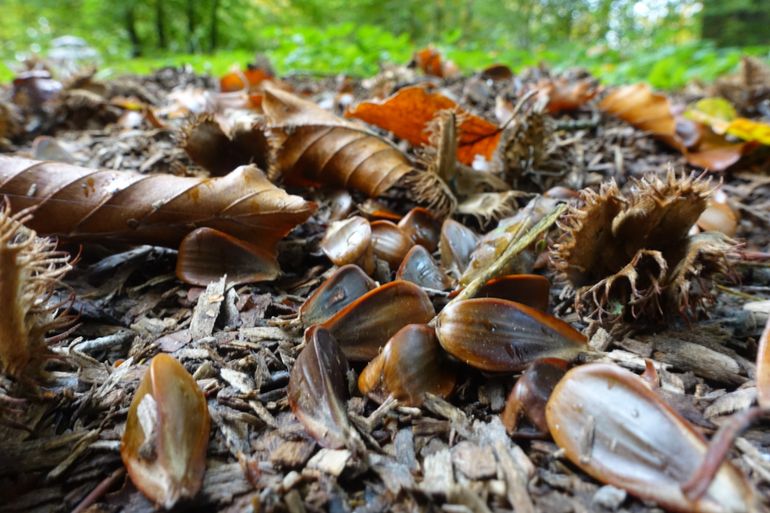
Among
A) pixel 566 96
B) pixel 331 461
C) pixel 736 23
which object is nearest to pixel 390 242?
pixel 331 461

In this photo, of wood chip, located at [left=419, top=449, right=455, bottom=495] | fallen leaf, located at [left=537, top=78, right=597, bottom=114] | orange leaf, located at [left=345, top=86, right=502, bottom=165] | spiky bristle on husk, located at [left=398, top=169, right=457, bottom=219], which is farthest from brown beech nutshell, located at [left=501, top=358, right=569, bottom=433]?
fallen leaf, located at [left=537, top=78, right=597, bottom=114]

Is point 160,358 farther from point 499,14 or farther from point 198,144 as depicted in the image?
point 499,14

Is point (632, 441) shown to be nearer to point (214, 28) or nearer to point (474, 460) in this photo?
point (474, 460)

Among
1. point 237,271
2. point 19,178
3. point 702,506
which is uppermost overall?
point 19,178

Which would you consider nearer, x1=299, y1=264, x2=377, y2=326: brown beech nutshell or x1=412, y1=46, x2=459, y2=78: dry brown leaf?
x1=299, y1=264, x2=377, y2=326: brown beech nutshell

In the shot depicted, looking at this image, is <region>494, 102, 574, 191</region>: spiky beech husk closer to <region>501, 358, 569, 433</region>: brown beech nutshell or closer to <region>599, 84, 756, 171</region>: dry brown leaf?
<region>599, 84, 756, 171</region>: dry brown leaf

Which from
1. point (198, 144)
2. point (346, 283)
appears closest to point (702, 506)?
point (346, 283)
